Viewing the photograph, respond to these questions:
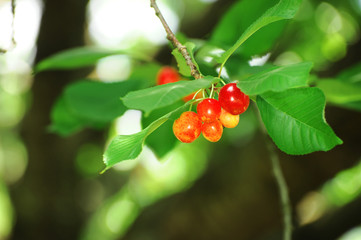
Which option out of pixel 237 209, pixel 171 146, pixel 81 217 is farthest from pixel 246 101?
pixel 81 217

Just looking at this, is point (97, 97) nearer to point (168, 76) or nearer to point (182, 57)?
point (168, 76)

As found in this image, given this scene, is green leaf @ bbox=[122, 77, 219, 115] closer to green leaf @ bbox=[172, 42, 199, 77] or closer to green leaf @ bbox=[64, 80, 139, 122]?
green leaf @ bbox=[172, 42, 199, 77]

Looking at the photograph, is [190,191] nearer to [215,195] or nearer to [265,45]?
[215,195]

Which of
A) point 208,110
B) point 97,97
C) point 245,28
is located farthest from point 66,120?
point 208,110

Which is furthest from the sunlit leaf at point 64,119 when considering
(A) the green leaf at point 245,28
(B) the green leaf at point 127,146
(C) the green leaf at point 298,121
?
(C) the green leaf at point 298,121

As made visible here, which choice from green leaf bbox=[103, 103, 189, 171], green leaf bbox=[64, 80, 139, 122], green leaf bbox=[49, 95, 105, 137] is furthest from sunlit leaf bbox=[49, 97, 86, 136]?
green leaf bbox=[103, 103, 189, 171]

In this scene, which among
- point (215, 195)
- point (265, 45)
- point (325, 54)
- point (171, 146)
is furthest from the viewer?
point (325, 54)

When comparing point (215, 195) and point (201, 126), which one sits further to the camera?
point (215, 195)

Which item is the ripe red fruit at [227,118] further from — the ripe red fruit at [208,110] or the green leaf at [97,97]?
the green leaf at [97,97]
